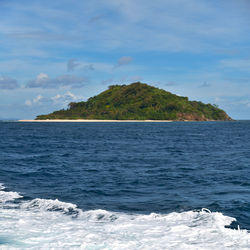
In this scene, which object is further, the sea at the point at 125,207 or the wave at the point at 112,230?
the sea at the point at 125,207

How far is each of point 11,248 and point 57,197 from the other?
8.64 m

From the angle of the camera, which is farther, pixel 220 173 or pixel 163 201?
pixel 220 173

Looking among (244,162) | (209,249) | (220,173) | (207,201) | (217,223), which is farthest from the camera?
(244,162)

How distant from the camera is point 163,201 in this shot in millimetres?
19328

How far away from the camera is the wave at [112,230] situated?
40.5 ft

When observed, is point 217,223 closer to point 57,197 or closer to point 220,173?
point 57,197

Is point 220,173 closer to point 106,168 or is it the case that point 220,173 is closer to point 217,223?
point 106,168

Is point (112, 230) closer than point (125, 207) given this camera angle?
Yes

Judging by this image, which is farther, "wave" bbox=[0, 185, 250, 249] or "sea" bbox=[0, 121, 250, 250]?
"sea" bbox=[0, 121, 250, 250]

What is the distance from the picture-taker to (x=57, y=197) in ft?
67.8

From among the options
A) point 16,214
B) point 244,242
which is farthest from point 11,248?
point 244,242

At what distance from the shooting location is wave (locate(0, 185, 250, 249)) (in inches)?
486

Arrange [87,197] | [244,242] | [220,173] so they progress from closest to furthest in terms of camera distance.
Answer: [244,242], [87,197], [220,173]

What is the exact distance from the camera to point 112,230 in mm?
14008
